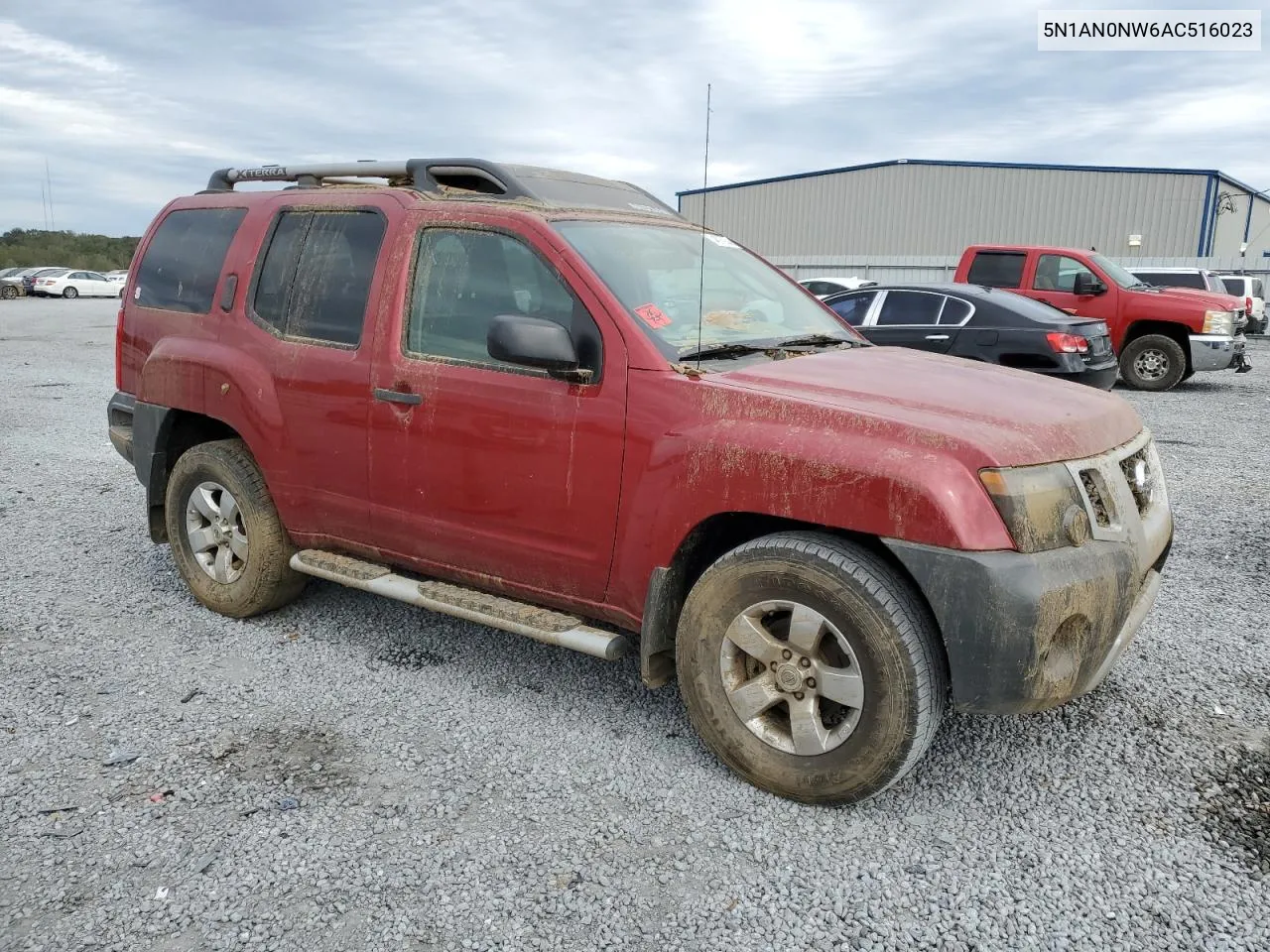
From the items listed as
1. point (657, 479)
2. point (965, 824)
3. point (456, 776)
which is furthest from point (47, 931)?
point (965, 824)

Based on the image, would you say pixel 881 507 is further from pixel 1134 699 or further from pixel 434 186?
pixel 434 186

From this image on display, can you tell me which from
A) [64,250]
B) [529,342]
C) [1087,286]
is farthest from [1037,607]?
[64,250]

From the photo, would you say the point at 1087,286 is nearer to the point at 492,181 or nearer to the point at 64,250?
the point at 492,181

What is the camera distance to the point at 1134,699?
3738 millimetres

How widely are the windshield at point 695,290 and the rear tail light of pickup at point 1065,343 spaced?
6.05m

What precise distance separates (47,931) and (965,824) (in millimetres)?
2497

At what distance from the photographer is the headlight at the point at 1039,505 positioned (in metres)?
2.65

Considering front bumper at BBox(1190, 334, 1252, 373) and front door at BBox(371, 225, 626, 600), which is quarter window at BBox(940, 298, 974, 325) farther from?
front door at BBox(371, 225, 626, 600)

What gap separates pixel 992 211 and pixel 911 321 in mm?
26107

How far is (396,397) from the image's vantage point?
370 centimetres

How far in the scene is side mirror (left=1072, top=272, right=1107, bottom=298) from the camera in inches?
511

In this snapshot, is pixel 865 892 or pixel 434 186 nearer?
pixel 865 892

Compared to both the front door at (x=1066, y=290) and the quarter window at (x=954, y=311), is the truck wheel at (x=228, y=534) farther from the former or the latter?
the front door at (x=1066, y=290)

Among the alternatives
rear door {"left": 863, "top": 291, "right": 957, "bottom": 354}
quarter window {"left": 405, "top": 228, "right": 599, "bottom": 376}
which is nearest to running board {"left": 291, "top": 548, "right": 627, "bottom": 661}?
→ quarter window {"left": 405, "top": 228, "right": 599, "bottom": 376}
